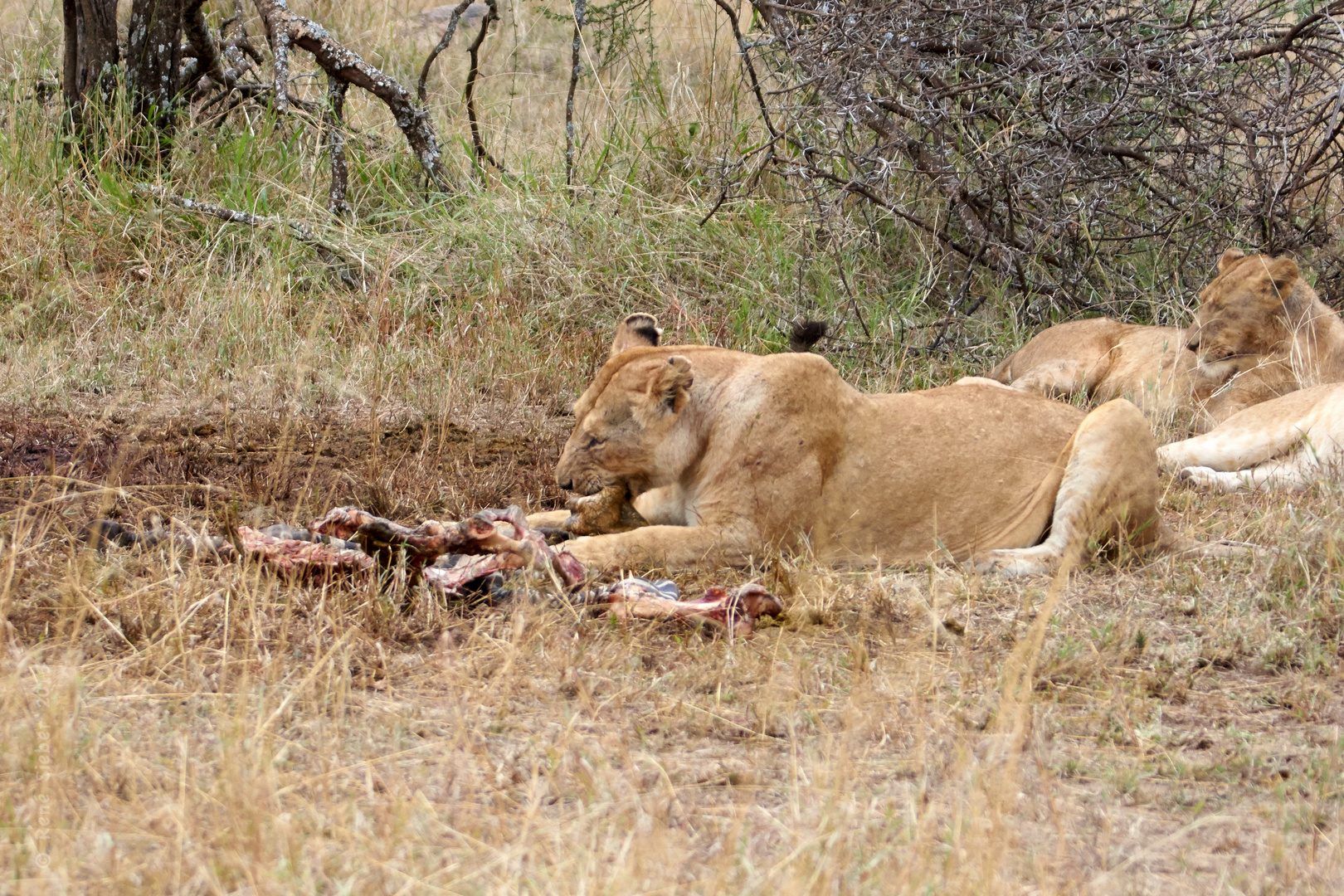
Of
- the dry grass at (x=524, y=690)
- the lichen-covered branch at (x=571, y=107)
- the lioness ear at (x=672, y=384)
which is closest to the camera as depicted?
the dry grass at (x=524, y=690)

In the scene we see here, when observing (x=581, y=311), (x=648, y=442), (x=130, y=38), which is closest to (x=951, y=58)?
(x=581, y=311)

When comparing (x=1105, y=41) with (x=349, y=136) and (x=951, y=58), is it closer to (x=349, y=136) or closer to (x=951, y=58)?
(x=951, y=58)

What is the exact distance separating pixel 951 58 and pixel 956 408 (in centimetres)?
356

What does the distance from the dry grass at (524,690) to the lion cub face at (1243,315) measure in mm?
1484

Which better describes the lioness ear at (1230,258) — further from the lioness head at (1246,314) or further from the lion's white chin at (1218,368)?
the lion's white chin at (1218,368)

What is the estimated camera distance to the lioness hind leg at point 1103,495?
4.53 m

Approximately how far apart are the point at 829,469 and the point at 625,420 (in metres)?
0.73

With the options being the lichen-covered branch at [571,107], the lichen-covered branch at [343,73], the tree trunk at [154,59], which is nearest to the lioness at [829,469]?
the lichen-covered branch at [571,107]

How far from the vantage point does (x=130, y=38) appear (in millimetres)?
8164

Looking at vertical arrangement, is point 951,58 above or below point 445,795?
above

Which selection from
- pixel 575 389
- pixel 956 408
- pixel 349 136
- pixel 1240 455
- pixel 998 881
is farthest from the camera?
pixel 349 136

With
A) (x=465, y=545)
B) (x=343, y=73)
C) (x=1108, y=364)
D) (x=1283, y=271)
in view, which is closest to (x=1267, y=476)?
(x=1283, y=271)

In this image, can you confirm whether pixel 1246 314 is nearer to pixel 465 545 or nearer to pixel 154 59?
pixel 465 545

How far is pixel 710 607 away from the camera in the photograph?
375 centimetres
